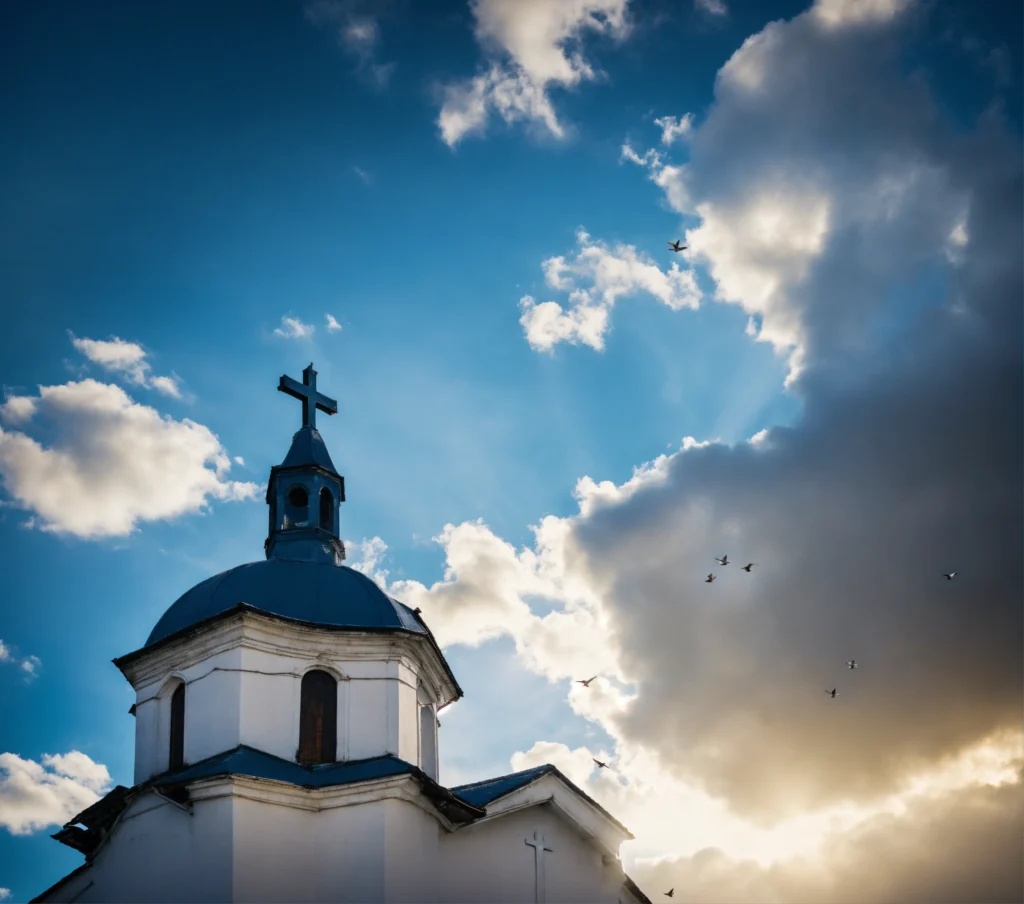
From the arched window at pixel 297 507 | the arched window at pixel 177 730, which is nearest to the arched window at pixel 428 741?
the arched window at pixel 177 730

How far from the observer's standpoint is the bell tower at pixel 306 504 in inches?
978

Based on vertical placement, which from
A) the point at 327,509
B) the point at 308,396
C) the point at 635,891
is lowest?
the point at 635,891

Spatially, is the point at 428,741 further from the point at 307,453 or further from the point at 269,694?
the point at 307,453

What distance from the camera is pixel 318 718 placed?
21.2 metres

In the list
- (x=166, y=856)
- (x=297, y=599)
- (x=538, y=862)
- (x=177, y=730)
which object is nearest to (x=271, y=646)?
(x=297, y=599)

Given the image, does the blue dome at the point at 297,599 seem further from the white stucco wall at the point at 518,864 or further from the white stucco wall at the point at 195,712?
the white stucco wall at the point at 518,864

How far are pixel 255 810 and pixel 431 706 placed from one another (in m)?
5.64

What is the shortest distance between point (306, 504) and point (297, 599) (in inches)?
149

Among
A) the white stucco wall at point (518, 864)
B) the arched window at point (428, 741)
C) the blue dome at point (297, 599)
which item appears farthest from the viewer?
the arched window at point (428, 741)

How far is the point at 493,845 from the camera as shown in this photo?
20719mm

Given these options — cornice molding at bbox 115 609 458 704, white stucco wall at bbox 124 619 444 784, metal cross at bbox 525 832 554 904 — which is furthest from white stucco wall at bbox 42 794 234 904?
metal cross at bbox 525 832 554 904

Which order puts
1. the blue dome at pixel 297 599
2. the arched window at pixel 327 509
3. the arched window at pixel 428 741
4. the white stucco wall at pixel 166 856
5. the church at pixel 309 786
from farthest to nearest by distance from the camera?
the arched window at pixel 327 509, the arched window at pixel 428 741, the blue dome at pixel 297 599, the church at pixel 309 786, the white stucco wall at pixel 166 856

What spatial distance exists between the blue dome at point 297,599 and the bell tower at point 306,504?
1439 millimetres

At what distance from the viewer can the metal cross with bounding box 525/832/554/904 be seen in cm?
2067
